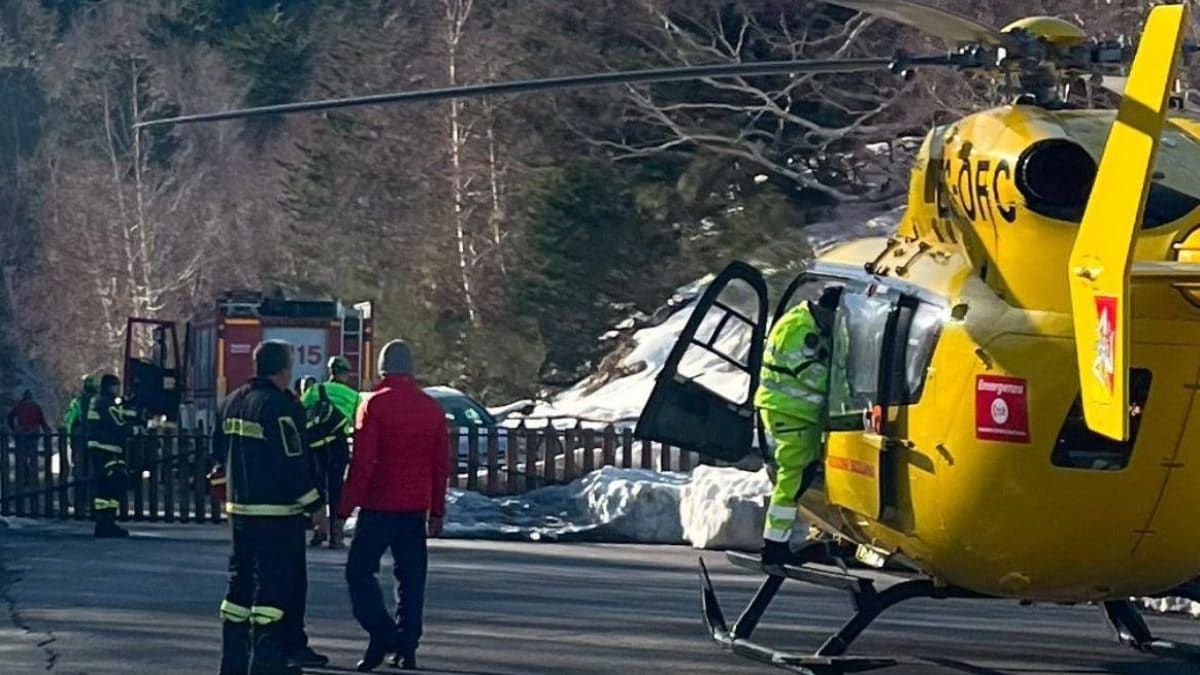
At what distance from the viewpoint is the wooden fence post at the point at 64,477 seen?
22.3 meters

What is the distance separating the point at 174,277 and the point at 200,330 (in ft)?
66.8

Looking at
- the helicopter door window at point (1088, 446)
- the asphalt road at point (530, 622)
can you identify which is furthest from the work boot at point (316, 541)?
the helicopter door window at point (1088, 446)

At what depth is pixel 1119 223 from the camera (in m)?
7.86

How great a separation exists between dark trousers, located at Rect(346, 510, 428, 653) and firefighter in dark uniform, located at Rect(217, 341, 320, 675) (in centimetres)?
49

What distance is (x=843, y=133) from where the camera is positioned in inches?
1334

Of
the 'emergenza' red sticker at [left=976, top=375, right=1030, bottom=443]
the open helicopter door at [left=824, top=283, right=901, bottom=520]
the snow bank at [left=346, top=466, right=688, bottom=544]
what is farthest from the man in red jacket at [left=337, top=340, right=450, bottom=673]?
the snow bank at [left=346, top=466, right=688, bottom=544]

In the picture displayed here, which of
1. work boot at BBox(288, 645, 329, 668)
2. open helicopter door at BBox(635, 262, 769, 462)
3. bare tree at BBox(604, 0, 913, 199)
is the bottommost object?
work boot at BBox(288, 645, 329, 668)

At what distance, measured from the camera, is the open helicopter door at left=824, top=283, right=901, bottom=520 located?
9984mm

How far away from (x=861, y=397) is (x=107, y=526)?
11.5 metres

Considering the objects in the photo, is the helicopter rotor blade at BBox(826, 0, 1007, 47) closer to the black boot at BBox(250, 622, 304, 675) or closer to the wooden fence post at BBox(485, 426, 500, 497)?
the black boot at BBox(250, 622, 304, 675)

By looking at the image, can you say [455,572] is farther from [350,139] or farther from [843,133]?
[350,139]

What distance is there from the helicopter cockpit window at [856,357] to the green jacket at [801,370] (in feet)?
0.19

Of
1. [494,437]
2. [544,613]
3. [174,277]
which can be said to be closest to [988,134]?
[544,613]

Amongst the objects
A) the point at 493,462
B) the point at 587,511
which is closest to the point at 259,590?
the point at 587,511
